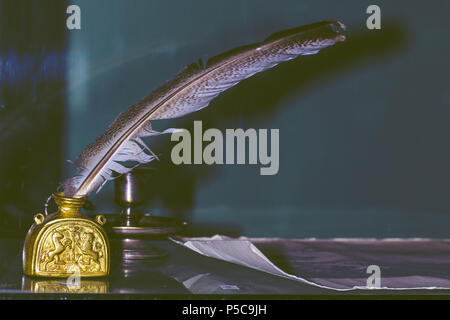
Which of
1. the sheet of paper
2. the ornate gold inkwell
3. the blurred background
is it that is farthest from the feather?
the blurred background

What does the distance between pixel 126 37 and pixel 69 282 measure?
1.00m

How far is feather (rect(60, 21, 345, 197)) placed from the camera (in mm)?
993

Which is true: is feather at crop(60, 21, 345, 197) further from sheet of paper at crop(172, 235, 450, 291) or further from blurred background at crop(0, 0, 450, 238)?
blurred background at crop(0, 0, 450, 238)

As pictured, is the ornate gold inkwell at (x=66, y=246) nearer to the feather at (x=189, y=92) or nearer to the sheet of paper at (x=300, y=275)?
the feather at (x=189, y=92)

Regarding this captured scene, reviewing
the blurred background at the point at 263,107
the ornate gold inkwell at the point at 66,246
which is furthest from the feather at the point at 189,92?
the blurred background at the point at 263,107

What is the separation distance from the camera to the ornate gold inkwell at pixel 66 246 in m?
0.86

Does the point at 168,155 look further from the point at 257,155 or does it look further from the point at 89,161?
the point at 89,161

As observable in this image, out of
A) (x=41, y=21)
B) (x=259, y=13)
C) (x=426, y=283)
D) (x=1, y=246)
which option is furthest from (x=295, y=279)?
(x=41, y=21)

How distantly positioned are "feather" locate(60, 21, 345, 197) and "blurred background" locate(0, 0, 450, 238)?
62 cm

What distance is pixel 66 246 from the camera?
87cm

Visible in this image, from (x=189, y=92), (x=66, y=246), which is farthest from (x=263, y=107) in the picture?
(x=66, y=246)

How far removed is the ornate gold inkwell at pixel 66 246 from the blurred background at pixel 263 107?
0.75m
